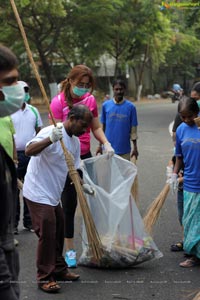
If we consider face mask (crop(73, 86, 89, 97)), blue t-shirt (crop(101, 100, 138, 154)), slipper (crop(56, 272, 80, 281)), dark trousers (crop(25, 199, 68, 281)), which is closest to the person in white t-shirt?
dark trousers (crop(25, 199, 68, 281))

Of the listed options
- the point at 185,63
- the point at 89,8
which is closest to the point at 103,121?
the point at 89,8

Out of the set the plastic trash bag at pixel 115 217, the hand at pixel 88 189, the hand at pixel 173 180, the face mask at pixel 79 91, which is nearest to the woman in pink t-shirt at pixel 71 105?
the face mask at pixel 79 91

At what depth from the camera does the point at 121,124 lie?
19.2 feet

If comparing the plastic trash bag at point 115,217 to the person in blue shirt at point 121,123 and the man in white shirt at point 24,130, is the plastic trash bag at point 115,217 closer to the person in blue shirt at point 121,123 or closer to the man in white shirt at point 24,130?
the man in white shirt at point 24,130

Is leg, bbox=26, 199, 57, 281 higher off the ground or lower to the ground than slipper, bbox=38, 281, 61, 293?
higher

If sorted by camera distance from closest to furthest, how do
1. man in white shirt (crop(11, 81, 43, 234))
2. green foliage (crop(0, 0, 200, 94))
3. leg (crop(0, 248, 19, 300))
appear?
leg (crop(0, 248, 19, 300)) < man in white shirt (crop(11, 81, 43, 234)) < green foliage (crop(0, 0, 200, 94))

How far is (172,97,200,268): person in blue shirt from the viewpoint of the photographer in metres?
4.10

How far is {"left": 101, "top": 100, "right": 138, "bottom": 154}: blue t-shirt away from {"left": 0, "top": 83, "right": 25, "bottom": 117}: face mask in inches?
152

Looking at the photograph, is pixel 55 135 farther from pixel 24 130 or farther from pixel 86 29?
pixel 86 29

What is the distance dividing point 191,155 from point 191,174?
0.53ft

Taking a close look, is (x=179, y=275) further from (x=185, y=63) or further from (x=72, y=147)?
(x=185, y=63)

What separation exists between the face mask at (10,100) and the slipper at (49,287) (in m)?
2.04

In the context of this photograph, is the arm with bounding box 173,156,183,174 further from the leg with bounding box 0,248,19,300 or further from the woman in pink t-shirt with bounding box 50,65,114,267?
the leg with bounding box 0,248,19,300

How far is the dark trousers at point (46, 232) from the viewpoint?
359 centimetres
